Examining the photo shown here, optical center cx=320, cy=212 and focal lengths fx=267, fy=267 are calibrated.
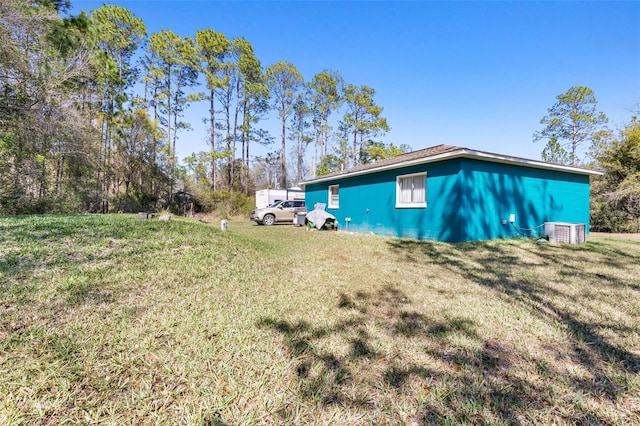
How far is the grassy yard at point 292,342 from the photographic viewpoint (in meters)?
1.53

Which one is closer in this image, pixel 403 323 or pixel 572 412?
pixel 572 412

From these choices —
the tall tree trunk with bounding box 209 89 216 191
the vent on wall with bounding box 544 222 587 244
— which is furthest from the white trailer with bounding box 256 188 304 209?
the vent on wall with bounding box 544 222 587 244

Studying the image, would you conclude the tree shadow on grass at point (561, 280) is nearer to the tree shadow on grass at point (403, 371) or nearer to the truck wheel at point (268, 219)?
the tree shadow on grass at point (403, 371)

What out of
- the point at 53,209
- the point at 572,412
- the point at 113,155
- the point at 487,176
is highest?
the point at 113,155

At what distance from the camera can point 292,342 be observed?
221 centimetres

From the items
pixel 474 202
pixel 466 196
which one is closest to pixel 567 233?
pixel 474 202

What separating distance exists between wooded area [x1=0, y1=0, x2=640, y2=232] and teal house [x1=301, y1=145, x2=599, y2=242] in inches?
247

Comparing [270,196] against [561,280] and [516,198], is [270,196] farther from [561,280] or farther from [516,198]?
[561,280]

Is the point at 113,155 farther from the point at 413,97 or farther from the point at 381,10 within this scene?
the point at 413,97

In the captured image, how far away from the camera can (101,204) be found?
587 inches

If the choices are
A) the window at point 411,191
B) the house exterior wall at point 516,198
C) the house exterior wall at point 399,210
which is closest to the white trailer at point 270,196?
the house exterior wall at point 399,210

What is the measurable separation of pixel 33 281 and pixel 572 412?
180 inches

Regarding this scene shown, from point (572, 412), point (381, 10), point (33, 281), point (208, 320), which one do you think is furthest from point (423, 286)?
point (381, 10)

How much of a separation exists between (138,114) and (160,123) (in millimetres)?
2307
